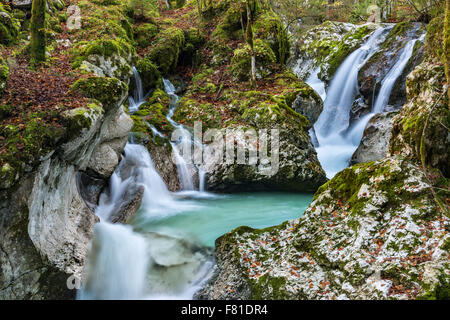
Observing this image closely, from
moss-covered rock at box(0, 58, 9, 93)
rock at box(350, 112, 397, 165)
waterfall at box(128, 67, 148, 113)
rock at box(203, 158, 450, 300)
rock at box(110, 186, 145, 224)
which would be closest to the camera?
rock at box(203, 158, 450, 300)

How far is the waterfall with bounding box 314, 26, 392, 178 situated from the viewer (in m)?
13.4

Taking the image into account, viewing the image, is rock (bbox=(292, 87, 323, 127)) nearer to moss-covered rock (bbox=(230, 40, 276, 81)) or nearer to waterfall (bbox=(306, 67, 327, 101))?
moss-covered rock (bbox=(230, 40, 276, 81))

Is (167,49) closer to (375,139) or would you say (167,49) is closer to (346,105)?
(346,105)

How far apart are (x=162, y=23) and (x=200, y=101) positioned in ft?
32.4

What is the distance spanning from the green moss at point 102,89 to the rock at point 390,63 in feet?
40.4

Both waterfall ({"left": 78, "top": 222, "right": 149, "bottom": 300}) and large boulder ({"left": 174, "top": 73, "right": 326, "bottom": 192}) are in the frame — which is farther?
large boulder ({"left": 174, "top": 73, "right": 326, "bottom": 192})

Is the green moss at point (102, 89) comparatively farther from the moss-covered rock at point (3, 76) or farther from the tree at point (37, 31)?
the tree at point (37, 31)

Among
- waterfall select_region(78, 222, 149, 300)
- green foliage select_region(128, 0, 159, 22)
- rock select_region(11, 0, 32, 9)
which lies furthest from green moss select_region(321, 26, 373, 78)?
rock select_region(11, 0, 32, 9)

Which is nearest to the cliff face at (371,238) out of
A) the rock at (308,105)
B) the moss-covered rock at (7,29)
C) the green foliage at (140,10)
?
the rock at (308,105)

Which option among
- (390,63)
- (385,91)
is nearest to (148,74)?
(385,91)

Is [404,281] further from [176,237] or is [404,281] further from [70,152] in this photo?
[70,152]

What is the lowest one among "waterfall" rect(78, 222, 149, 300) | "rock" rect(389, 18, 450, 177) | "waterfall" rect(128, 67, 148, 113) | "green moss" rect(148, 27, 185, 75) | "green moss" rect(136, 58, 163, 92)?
"waterfall" rect(78, 222, 149, 300)

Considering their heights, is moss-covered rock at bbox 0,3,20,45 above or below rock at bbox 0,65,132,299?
above

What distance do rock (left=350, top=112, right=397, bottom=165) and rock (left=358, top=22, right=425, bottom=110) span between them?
1253mm
